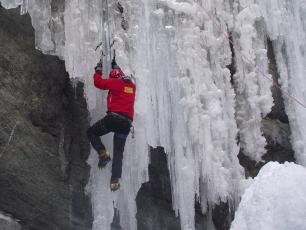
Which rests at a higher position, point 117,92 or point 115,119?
point 117,92

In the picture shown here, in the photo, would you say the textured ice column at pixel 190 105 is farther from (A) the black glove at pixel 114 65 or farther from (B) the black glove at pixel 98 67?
(B) the black glove at pixel 98 67

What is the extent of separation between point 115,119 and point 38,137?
980 mm

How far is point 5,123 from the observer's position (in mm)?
5754

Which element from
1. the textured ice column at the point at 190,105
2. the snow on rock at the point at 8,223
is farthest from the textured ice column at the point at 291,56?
the snow on rock at the point at 8,223

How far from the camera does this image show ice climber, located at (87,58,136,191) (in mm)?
5867

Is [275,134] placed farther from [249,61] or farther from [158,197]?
[158,197]

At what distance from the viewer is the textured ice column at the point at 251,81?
26.3 ft

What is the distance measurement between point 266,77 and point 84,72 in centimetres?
340

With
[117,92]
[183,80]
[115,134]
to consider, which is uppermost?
[183,80]

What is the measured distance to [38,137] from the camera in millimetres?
6055

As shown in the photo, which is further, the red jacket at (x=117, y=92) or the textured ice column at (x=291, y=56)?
the textured ice column at (x=291, y=56)

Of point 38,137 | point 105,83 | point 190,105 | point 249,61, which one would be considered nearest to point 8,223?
point 38,137

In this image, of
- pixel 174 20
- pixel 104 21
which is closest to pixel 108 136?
pixel 104 21

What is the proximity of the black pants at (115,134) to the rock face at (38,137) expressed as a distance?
0.44 metres
